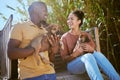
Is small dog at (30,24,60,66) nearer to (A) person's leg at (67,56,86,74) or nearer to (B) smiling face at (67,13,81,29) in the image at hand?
(A) person's leg at (67,56,86,74)

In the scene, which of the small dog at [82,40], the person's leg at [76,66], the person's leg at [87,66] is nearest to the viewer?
the person's leg at [87,66]

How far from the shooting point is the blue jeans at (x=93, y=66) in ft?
7.63

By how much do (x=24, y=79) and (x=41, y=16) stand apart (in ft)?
1.24

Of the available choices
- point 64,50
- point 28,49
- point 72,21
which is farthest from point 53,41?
point 72,21

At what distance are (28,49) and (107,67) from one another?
1.13m

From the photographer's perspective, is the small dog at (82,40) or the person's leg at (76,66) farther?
→ the small dog at (82,40)

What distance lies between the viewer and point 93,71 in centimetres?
232

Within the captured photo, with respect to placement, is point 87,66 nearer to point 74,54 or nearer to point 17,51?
point 74,54

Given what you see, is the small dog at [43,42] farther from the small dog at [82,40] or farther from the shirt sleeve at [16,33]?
the small dog at [82,40]

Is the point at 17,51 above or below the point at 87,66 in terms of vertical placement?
above

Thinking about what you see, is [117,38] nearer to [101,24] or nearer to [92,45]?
[101,24]

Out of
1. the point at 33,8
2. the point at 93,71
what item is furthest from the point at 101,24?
the point at 33,8

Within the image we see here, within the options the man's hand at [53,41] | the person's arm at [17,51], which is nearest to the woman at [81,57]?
the man's hand at [53,41]

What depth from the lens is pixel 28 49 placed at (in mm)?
1540
